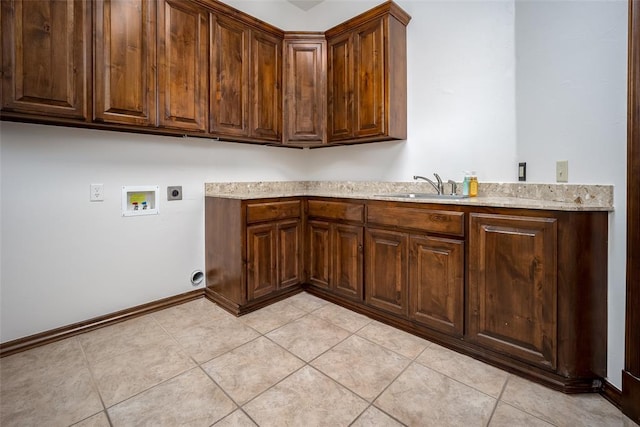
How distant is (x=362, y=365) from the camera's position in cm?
165

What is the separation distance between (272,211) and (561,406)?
2.03m

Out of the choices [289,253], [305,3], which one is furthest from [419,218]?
[305,3]

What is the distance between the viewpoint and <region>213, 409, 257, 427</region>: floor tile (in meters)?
1.24

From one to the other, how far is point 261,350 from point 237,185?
1.57 metres

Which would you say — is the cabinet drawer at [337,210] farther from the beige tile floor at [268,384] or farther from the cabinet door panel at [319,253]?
the beige tile floor at [268,384]

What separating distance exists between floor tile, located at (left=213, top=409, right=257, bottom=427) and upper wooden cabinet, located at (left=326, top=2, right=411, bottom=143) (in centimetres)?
207

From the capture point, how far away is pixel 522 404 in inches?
53.4

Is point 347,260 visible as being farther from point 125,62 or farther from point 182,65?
point 125,62

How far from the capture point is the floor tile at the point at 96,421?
1244 mm

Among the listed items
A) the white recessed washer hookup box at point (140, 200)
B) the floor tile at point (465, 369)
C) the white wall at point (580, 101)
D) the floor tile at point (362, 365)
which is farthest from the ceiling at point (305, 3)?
the floor tile at point (465, 369)

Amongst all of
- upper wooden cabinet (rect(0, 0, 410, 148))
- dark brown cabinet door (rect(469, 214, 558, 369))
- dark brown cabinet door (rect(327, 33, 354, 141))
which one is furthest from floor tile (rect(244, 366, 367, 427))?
dark brown cabinet door (rect(327, 33, 354, 141))

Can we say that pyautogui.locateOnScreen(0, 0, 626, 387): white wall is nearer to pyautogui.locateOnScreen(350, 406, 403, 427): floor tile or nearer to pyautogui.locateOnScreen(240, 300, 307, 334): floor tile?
pyautogui.locateOnScreen(240, 300, 307, 334): floor tile

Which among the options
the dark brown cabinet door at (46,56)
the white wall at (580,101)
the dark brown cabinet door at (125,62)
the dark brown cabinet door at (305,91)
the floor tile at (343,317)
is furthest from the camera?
the dark brown cabinet door at (305,91)

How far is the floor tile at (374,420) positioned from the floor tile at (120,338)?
1.37 meters
